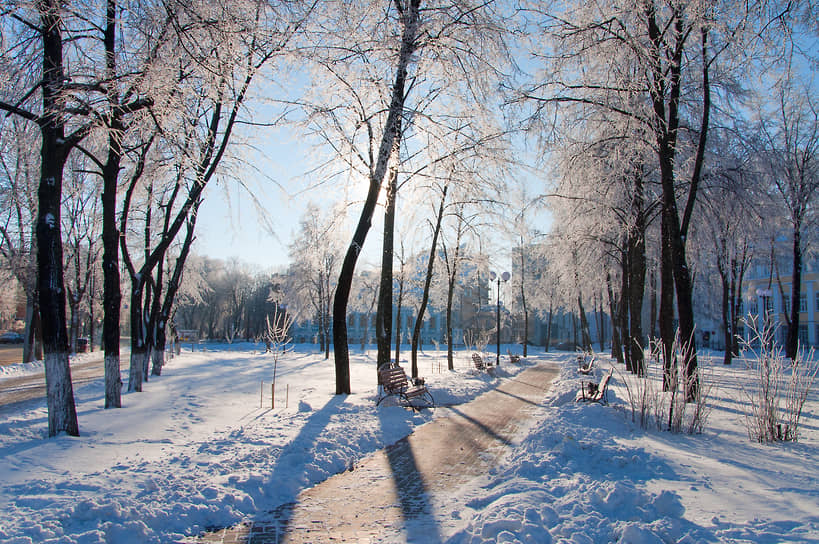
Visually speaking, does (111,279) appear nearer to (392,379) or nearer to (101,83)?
(101,83)

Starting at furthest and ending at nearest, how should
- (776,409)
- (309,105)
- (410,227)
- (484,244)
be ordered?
(484,244) < (410,227) < (309,105) < (776,409)

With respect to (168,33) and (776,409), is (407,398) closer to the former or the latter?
(776,409)

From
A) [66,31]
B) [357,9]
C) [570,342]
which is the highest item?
[357,9]

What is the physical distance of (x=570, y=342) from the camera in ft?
183

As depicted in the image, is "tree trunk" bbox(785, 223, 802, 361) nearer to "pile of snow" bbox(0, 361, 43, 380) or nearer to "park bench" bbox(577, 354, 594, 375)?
"park bench" bbox(577, 354, 594, 375)

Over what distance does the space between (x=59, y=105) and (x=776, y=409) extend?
422 inches

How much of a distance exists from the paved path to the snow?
205 mm

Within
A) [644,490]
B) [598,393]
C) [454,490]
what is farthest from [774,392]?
[454,490]

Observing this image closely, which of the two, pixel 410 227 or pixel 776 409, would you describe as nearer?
pixel 776 409

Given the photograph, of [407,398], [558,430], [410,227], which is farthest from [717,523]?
[410,227]

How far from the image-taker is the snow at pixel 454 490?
12.8 ft

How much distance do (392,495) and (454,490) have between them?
70 centimetres

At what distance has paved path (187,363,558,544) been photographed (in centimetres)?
419

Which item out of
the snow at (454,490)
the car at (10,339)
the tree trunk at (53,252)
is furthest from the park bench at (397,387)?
the car at (10,339)
